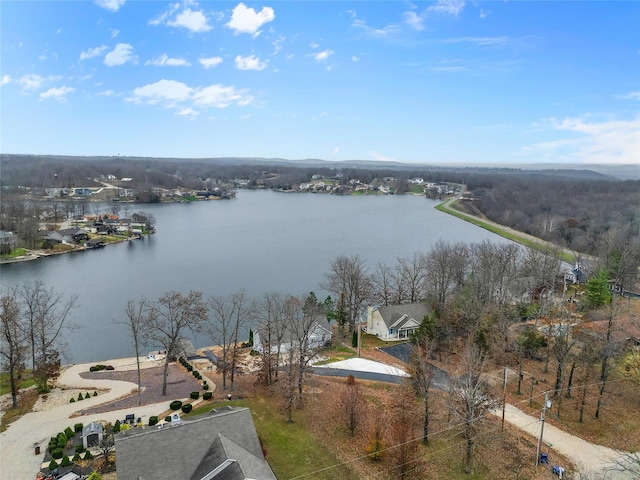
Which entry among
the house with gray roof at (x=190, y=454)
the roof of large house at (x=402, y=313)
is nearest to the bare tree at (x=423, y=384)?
the house with gray roof at (x=190, y=454)

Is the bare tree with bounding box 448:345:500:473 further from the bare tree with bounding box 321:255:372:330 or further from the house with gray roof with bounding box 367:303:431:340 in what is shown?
the bare tree with bounding box 321:255:372:330

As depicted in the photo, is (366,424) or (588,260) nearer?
(366,424)

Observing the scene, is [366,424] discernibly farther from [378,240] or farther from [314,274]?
[378,240]

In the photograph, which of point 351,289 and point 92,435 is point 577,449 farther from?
point 92,435

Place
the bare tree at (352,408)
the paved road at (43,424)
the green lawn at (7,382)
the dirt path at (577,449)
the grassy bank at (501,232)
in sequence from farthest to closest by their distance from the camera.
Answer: the grassy bank at (501,232), the green lawn at (7,382), the bare tree at (352,408), the paved road at (43,424), the dirt path at (577,449)

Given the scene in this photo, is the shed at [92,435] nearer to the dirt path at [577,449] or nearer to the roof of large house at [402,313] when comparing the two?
the dirt path at [577,449]

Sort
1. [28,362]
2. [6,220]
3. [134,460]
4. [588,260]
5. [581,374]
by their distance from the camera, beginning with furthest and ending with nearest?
1. [6,220]
2. [588,260]
3. [28,362]
4. [581,374]
5. [134,460]

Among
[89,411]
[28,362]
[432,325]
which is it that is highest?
[432,325]

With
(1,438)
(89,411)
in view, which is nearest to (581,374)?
(89,411)
